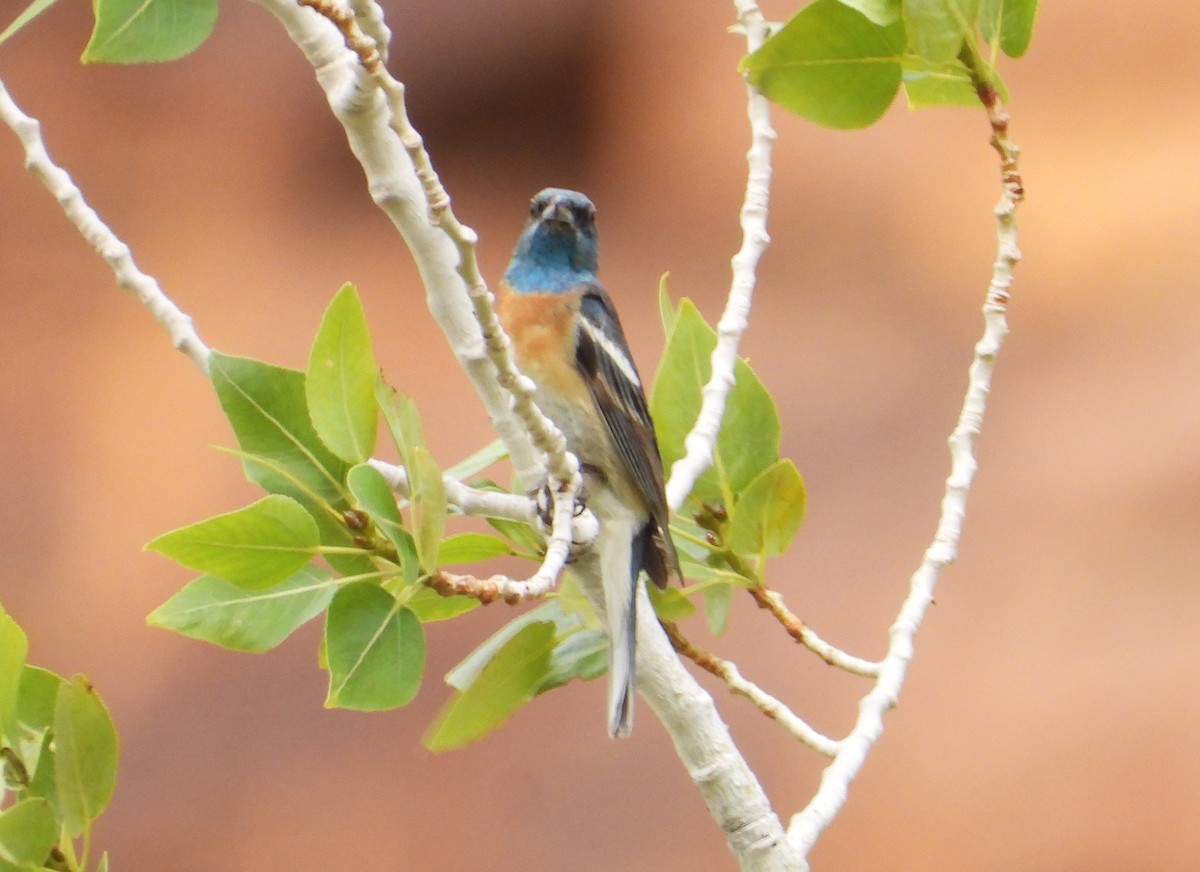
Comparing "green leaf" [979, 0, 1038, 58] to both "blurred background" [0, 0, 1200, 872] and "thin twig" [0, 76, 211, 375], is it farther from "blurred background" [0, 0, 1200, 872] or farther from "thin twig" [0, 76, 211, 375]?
"blurred background" [0, 0, 1200, 872]

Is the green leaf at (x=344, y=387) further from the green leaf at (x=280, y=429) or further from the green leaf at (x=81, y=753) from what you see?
the green leaf at (x=81, y=753)

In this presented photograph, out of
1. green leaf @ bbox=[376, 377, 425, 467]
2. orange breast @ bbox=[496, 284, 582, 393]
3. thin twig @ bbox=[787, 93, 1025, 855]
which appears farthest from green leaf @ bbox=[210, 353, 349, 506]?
orange breast @ bbox=[496, 284, 582, 393]

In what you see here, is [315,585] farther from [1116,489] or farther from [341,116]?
[1116,489]

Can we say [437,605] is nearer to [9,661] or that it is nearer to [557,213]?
[9,661]

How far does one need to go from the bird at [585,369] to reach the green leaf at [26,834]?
2.01 ft

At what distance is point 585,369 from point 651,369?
4.97 feet

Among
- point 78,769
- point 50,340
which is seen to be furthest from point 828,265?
point 78,769

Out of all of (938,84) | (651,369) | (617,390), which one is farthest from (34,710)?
(651,369)

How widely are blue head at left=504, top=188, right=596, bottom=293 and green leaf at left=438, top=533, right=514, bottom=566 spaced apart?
63 cm

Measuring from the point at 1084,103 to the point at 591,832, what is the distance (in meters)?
1.99

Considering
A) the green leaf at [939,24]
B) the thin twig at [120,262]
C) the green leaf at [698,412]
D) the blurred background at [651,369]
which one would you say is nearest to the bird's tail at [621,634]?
the green leaf at [698,412]

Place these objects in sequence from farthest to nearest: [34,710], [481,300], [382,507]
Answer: [34,710] → [382,507] → [481,300]

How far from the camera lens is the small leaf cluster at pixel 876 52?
110cm

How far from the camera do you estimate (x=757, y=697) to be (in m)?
1.11
